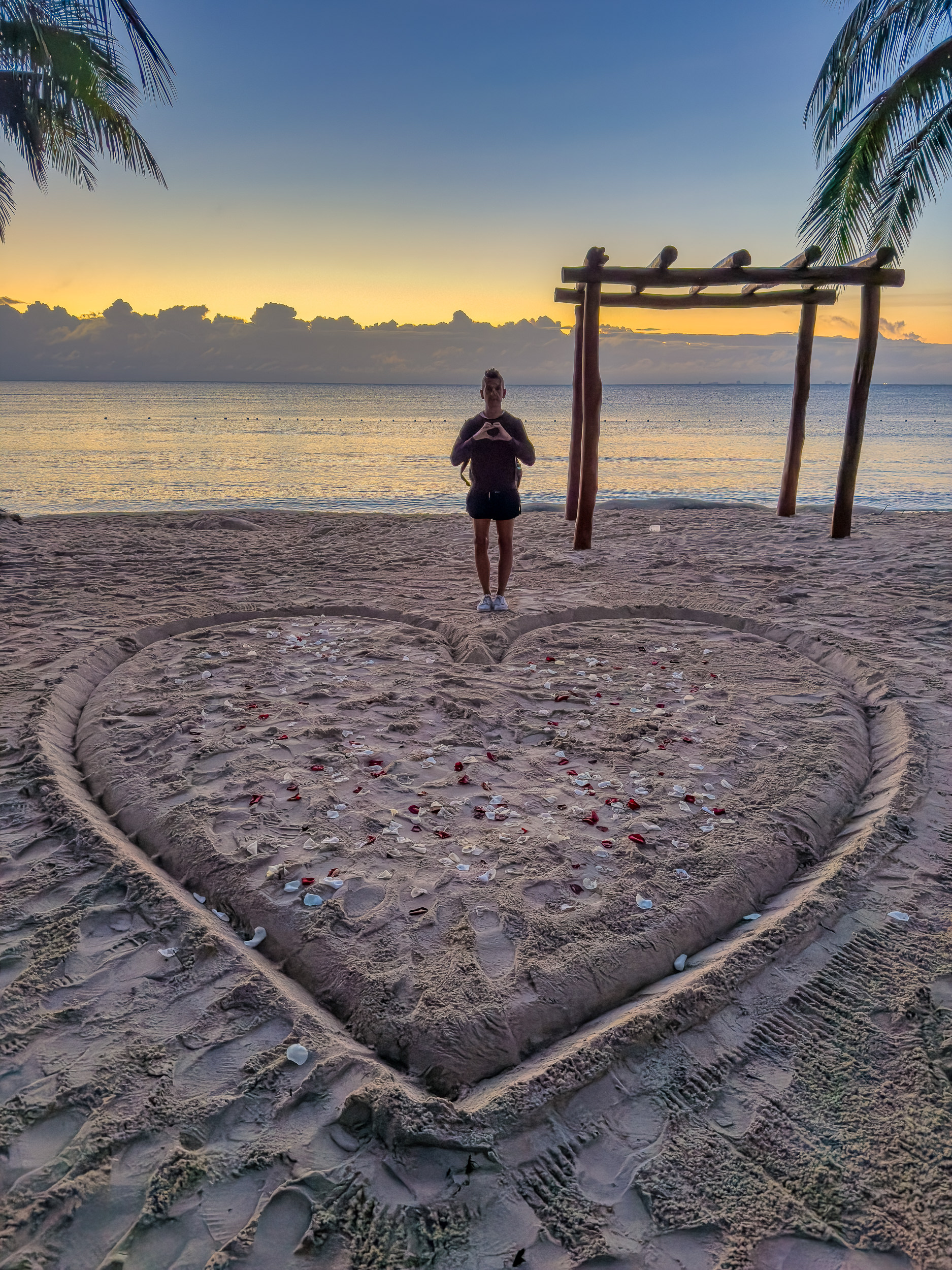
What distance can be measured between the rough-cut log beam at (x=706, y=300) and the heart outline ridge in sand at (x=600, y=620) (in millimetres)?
4531

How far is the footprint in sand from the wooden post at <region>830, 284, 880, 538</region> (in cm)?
781

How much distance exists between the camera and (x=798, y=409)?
33.4ft

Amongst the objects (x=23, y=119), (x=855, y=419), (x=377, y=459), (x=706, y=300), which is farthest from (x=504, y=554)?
(x=377, y=459)

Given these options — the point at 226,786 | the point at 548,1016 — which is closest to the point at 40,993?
the point at 226,786

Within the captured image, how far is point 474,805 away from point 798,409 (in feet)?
28.9

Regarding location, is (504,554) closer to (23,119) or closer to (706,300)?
(706,300)

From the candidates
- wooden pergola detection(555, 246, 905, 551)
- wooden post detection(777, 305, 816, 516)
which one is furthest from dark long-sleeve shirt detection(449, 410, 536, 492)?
wooden post detection(777, 305, 816, 516)

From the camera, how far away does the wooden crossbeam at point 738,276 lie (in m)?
7.98

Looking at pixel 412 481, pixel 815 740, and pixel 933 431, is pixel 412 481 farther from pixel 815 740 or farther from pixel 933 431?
pixel 933 431

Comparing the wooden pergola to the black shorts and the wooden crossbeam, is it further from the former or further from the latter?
the black shorts

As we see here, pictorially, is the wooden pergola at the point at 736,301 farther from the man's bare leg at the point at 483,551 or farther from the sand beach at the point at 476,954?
the sand beach at the point at 476,954

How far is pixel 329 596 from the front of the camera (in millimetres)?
6695

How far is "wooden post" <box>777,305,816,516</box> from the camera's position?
9703mm

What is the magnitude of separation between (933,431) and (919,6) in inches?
1599
